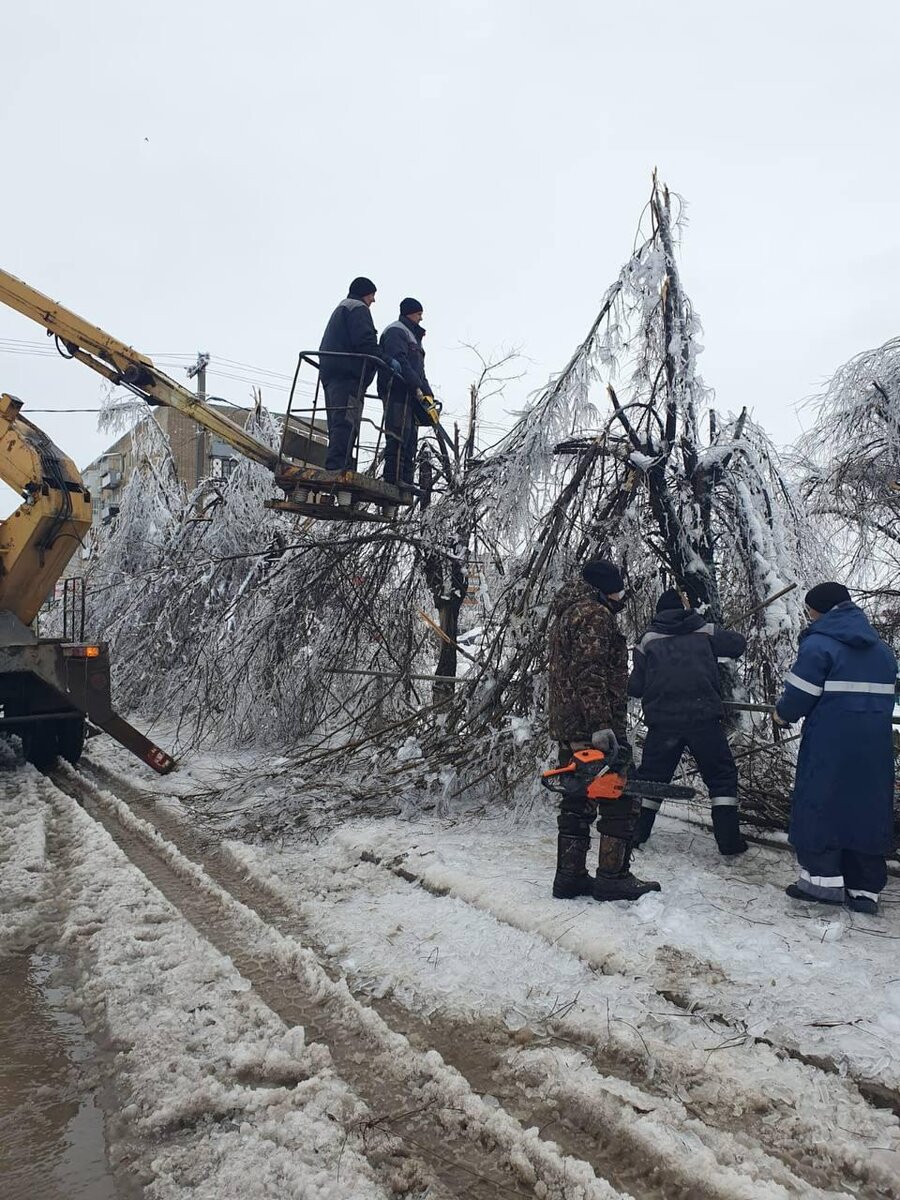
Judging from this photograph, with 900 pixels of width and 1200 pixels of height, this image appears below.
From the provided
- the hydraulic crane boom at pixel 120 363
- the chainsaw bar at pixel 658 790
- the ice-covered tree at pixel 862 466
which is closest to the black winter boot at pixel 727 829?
the chainsaw bar at pixel 658 790

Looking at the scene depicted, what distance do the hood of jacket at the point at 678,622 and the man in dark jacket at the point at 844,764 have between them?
73cm

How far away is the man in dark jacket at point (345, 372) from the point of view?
6.32 m

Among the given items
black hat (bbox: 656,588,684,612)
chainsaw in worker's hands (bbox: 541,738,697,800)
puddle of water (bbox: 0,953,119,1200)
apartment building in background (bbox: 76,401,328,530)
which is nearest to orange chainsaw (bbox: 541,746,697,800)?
chainsaw in worker's hands (bbox: 541,738,697,800)

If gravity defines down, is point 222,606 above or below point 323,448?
below

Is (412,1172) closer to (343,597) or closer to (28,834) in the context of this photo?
(28,834)

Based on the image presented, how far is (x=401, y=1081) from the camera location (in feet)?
8.93

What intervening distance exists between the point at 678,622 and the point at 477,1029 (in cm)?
270

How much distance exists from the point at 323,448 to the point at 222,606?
4034 millimetres

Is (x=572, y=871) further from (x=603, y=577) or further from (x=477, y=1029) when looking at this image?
(x=603, y=577)

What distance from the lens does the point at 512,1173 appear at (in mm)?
2281

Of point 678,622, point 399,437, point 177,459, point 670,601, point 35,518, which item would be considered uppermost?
point 177,459

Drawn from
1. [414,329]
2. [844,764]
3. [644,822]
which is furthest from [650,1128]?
[414,329]

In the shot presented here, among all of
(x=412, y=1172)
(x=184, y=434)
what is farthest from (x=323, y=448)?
(x=184, y=434)

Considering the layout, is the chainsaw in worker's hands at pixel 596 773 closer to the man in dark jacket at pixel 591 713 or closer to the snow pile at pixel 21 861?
the man in dark jacket at pixel 591 713
